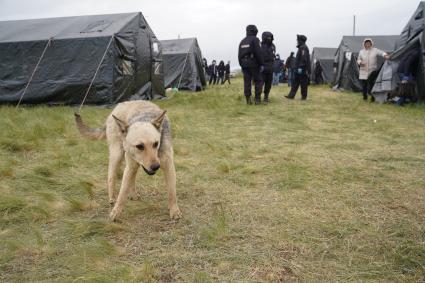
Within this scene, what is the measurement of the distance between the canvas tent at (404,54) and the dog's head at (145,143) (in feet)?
30.0

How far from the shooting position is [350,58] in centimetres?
1692

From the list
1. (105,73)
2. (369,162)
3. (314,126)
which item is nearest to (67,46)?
(105,73)

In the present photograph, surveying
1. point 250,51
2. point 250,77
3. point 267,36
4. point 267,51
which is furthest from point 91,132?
point 267,36

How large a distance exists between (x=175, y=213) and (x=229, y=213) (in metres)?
0.47

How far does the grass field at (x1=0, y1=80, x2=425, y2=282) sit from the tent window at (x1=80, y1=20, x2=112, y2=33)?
199 inches

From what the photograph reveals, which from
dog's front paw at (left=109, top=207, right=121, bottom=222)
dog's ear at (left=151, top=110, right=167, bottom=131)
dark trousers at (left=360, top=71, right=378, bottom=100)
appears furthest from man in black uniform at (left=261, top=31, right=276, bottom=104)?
dog's front paw at (left=109, top=207, right=121, bottom=222)

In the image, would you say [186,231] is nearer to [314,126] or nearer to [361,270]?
[361,270]

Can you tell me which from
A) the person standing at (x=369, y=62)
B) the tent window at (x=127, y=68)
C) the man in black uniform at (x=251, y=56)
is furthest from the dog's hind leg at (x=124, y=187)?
the person standing at (x=369, y=62)

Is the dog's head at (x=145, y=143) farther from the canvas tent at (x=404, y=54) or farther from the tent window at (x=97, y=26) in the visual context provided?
the canvas tent at (x=404, y=54)

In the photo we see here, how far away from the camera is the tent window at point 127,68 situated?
10825mm

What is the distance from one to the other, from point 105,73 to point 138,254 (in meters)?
8.36

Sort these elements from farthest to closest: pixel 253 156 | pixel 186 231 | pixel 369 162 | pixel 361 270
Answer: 1. pixel 253 156
2. pixel 369 162
3. pixel 186 231
4. pixel 361 270

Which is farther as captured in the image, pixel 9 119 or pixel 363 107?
pixel 363 107

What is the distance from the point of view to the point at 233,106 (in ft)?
35.4
